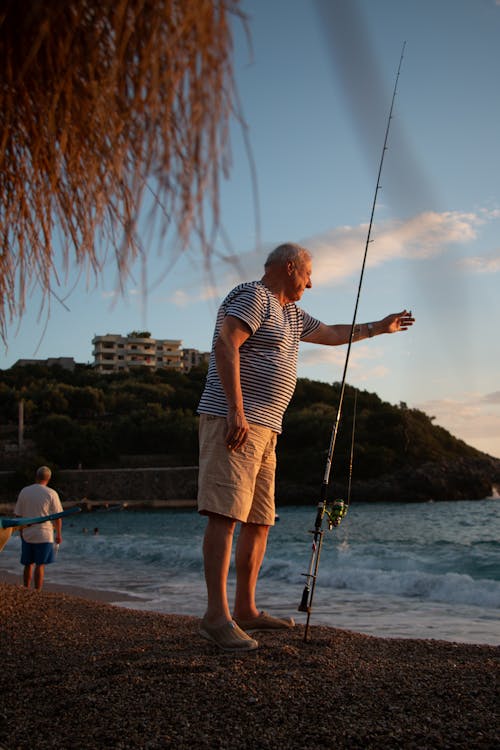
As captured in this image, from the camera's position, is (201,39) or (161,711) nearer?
(201,39)

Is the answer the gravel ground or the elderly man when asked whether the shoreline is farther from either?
the elderly man

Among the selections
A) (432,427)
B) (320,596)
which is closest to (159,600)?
(320,596)

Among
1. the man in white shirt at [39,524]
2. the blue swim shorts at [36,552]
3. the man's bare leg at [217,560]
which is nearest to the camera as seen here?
the man's bare leg at [217,560]

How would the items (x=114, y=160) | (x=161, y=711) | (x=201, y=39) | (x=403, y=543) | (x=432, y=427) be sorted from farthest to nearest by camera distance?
(x=432, y=427)
(x=403, y=543)
(x=161, y=711)
(x=114, y=160)
(x=201, y=39)

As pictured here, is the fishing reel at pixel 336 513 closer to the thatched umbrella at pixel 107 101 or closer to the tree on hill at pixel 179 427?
the thatched umbrella at pixel 107 101

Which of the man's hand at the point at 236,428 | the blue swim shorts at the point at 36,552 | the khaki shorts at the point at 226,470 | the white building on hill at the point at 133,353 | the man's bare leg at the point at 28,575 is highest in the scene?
the white building on hill at the point at 133,353

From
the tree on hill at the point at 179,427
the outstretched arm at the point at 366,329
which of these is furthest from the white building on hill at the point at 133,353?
the outstretched arm at the point at 366,329

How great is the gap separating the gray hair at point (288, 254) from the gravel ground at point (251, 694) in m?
1.78

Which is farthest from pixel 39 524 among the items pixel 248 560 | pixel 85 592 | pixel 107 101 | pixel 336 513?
pixel 107 101

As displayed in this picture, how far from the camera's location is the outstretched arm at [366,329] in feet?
12.5

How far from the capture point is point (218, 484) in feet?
10.3

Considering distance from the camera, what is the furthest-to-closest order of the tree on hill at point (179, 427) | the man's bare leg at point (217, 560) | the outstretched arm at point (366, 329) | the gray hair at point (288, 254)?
the tree on hill at point (179, 427)
the outstretched arm at point (366, 329)
the gray hair at point (288, 254)
the man's bare leg at point (217, 560)

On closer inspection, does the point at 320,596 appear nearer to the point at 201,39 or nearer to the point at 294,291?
the point at 294,291

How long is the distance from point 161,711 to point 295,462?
2087 inches
